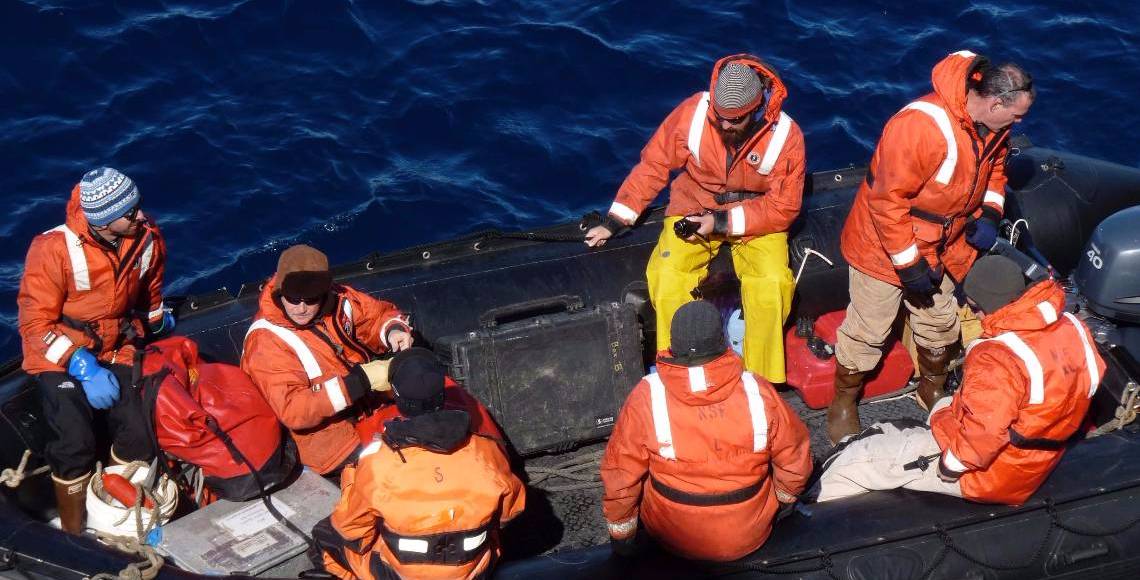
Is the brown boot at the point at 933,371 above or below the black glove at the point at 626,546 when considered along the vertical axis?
below

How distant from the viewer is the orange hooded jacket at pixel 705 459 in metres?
3.56

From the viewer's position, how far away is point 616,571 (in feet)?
12.9

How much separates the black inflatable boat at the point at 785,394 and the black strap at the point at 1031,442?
0.33 meters

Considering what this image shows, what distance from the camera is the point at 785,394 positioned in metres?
5.62

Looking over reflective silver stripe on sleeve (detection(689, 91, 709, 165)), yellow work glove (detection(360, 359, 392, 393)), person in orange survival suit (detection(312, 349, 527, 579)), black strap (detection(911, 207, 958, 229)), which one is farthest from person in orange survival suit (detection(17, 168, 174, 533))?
black strap (detection(911, 207, 958, 229))

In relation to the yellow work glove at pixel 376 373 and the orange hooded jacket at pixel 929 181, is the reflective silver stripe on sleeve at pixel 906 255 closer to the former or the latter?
the orange hooded jacket at pixel 929 181

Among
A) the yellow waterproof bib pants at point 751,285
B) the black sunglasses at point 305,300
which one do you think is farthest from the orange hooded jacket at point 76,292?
the yellow waterproof bib pants at point 751,285

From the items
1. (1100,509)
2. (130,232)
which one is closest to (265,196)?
(130,232)

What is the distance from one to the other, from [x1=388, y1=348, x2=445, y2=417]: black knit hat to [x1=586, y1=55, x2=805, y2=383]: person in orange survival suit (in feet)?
5.73

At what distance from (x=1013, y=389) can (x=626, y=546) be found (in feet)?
4.62

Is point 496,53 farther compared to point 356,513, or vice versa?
point 496,53

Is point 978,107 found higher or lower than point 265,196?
higher

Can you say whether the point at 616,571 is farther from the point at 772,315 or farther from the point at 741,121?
the point at 741,121

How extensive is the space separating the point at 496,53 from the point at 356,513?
5666 mm
